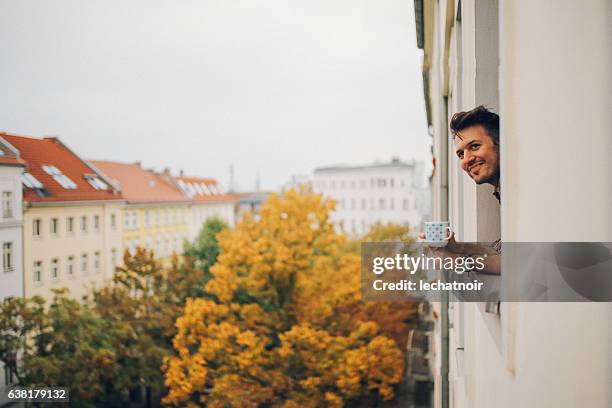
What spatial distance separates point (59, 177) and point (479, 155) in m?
8.34

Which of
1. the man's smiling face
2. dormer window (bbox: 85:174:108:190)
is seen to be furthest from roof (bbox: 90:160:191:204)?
the man's smiling face

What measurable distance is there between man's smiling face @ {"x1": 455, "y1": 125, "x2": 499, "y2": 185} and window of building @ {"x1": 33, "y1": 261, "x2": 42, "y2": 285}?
765 cm

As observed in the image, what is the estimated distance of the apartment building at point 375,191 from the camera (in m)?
24.3

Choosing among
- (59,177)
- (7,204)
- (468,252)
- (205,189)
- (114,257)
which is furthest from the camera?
(205,189)

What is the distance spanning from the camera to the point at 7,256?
672 cm

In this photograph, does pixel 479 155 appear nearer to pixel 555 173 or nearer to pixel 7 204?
pixel 555 173

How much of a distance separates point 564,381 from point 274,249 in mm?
7746

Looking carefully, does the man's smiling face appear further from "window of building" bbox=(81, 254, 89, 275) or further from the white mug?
"window of building" bbox=(81, 254, 89, 275)

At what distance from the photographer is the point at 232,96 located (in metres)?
11.1

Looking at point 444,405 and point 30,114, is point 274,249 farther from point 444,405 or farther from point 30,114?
point 444,405

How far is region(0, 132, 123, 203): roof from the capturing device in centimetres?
719

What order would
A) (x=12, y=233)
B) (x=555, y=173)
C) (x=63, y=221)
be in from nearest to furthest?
1. (x=555, y=173)
2. (x=12, y=233)
3. (x=63, y=221)

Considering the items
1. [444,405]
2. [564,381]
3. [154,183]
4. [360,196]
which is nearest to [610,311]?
[564,381]

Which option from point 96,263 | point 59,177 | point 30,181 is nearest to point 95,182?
point 96,263
